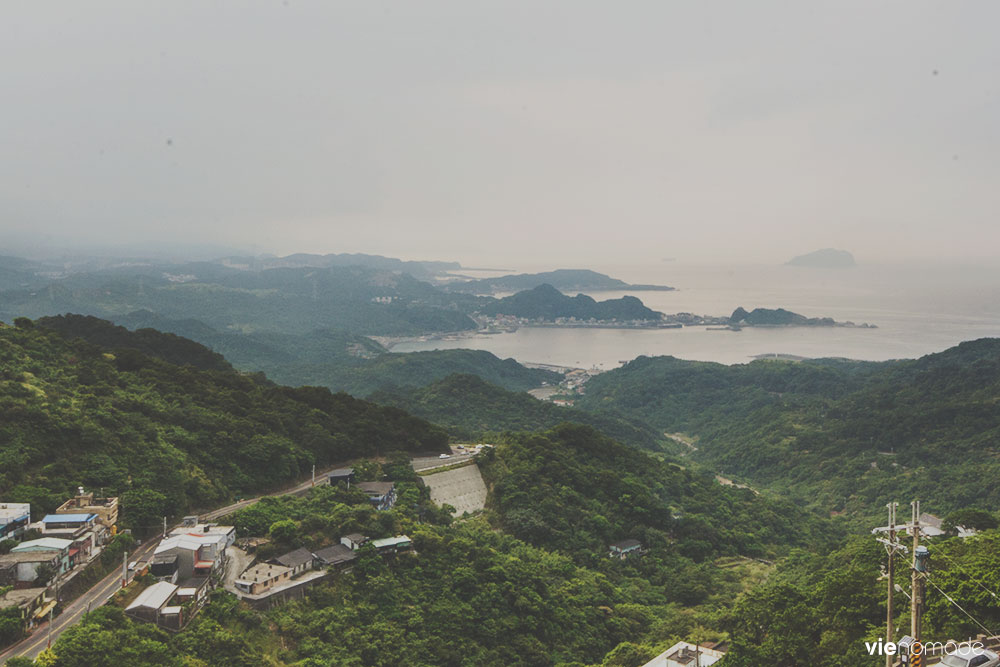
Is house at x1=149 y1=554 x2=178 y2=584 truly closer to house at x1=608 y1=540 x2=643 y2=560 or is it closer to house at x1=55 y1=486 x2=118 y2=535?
house at x1=55 y1=486 x2=118 y2=535

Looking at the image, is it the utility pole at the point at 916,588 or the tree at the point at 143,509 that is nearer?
the utility pole at the point at 916,588

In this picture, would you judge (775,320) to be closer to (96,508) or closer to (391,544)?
(391,544)

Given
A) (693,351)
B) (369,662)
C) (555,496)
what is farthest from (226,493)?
(693,351)

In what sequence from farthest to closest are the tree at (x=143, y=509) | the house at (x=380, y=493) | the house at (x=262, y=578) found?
the house at (x=380, y=493) → the tree at (x=143, y=509) → the house at (x=262, y=578)

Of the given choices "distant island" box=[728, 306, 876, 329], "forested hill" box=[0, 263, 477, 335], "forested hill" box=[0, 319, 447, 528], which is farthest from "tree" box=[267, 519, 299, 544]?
"distant island" box=[728, 306, 876, 329]

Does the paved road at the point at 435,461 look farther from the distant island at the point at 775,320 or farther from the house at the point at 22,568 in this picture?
the distant island at the point at 775,320

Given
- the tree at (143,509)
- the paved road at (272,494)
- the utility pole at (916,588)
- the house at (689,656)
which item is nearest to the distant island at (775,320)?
the paved road at (272,494)

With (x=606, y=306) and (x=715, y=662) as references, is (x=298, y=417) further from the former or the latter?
(x=606, y=306)

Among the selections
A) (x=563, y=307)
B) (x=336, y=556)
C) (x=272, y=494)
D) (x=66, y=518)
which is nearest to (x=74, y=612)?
(x=66, y=518)
